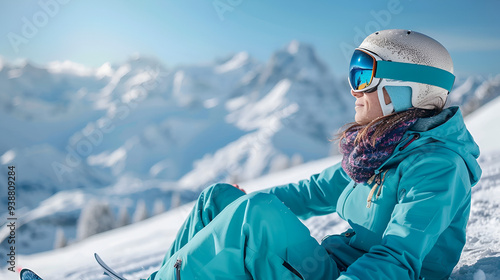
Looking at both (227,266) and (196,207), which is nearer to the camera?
(227,266)

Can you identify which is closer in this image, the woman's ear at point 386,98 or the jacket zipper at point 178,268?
the jacket zipper at point 178,268

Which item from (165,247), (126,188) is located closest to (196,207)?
(165,247)

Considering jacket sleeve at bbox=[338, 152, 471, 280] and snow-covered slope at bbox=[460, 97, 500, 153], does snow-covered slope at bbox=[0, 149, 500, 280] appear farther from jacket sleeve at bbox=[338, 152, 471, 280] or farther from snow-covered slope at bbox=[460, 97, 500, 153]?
snow-covered slope at bbox=[460, 97, 500, 153]

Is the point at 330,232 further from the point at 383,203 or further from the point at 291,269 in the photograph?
the point at 291,269

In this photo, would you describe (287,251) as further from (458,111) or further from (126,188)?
(126,188)

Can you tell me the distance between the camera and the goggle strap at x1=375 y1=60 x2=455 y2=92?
1760 mm

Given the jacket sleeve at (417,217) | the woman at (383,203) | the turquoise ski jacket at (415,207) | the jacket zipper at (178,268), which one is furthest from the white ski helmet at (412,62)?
the jacket zipper at (178,268)

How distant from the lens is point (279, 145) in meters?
190

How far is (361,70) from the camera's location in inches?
74.7

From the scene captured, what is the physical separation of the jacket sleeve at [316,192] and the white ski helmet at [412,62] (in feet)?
2.13

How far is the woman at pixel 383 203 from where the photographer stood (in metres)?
Result: 1.40

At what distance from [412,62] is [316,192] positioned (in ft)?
3.31

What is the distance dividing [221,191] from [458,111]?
4.10ft

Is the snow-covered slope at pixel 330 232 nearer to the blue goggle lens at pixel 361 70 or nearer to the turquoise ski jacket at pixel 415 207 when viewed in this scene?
the turquoise ski jacket at pixel 415 207
